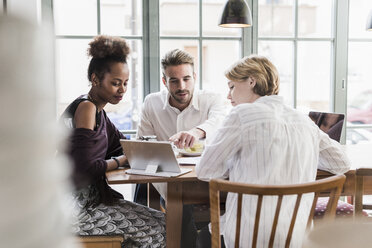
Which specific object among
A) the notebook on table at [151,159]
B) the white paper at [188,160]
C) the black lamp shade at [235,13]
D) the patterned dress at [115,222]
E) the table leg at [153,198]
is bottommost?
the table leg at [153,198]

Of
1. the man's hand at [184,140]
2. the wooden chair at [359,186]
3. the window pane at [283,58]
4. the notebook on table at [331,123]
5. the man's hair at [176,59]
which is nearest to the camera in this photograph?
the wooden chair at [359,186]

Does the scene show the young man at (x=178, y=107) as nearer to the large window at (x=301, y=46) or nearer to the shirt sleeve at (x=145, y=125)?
the shirt sleeve at (x=145, y=125)

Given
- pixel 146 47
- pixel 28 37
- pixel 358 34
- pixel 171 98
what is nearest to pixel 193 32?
pixel 146 47

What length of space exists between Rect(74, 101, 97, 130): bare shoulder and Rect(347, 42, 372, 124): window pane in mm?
3051

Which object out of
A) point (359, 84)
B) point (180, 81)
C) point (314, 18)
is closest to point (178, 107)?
point (180, 81)

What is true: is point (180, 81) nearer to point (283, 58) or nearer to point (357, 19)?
point (283, 58)

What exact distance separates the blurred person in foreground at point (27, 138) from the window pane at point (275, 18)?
161 inches

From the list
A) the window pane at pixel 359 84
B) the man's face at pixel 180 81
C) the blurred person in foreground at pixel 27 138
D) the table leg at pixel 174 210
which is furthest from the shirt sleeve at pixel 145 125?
the blurred person in foreground at pixel 27 138

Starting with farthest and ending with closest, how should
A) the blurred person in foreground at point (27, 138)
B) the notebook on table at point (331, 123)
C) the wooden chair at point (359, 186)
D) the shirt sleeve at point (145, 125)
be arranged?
the notebook on table at point (331, 123) → the shirt sleeve at point (145, 125) → the wooden chair at point (359, 186) → the blurred person in foreground at point (27, 138)

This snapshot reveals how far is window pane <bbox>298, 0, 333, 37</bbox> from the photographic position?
414 centimetres

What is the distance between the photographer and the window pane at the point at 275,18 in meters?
4.07

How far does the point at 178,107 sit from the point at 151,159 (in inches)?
45.0

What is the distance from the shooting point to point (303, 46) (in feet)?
13.7

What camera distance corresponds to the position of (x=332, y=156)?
79.4 inches
